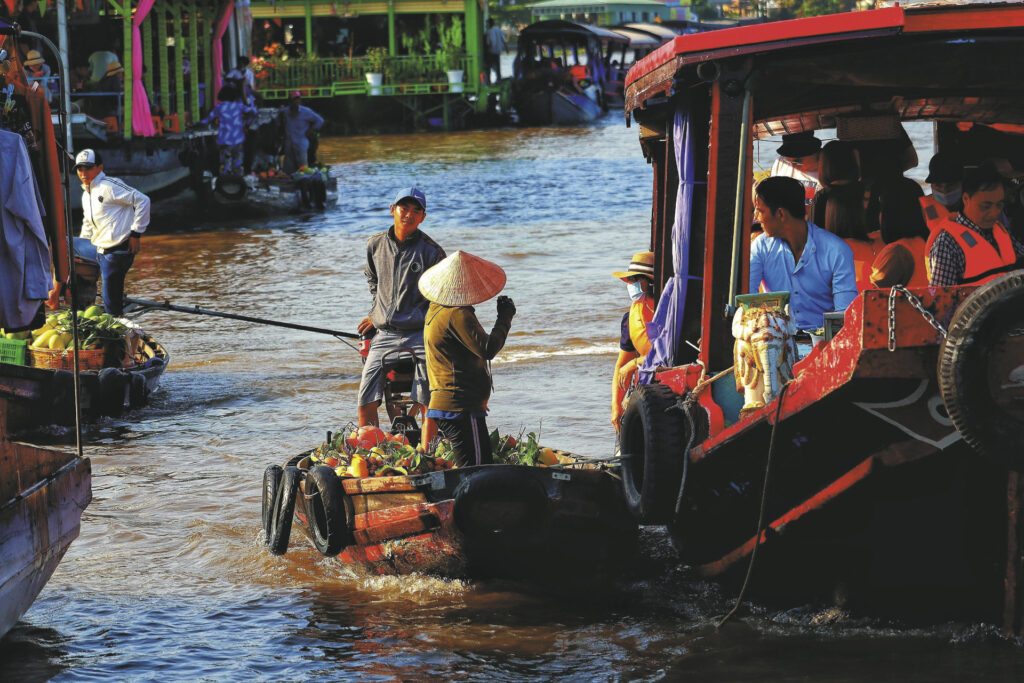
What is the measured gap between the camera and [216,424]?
35.4 ft

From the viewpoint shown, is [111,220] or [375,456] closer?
[375,456]

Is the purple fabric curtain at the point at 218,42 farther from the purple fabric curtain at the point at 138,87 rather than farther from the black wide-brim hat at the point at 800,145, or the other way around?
the black wide-brim hat at the point at 800,145

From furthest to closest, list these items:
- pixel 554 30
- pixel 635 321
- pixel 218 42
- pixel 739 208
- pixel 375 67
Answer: pixel 554 30, pixel 375 67, pixel 218 42, pixel 635 321, pixel 739 208

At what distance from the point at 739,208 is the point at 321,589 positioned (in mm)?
2968

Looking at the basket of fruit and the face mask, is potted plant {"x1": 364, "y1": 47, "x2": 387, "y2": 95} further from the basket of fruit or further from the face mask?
the face mask

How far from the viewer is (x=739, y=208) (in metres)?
6.15

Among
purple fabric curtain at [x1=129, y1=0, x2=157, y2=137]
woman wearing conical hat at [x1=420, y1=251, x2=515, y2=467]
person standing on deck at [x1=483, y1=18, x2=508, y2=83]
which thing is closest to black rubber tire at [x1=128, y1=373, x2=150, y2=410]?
woman wearing conical hat at [x1=420, y1=251, x2=515, y2=467]

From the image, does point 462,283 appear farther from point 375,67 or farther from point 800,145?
point 375,67

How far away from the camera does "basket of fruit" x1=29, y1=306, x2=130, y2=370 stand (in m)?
10.4

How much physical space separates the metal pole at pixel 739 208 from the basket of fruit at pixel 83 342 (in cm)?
578

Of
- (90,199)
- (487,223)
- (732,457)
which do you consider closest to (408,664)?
(732,457)

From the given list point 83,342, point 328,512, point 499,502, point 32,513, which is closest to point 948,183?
point 499,502

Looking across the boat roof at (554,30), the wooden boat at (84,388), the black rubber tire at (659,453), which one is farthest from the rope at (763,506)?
the boat roof at (554,30)

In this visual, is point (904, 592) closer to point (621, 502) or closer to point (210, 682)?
point (621, 502)
